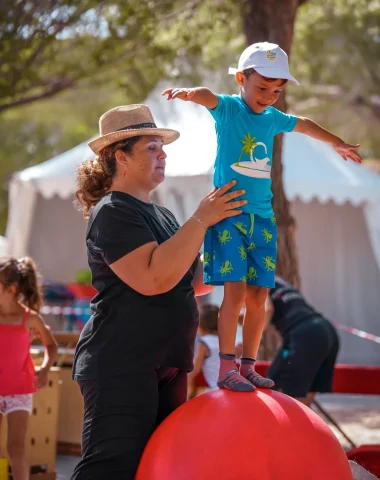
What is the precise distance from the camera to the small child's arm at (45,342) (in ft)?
18.7

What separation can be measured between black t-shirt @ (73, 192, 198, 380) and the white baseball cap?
34.5 inches

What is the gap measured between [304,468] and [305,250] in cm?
1272

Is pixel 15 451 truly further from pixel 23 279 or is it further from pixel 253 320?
pixel 253 320

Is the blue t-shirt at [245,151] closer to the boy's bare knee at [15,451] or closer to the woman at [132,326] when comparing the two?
the woman at [132,326]

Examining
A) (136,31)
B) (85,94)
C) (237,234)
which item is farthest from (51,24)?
(85,94)

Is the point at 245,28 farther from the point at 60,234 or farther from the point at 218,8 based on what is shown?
the point at 60,234

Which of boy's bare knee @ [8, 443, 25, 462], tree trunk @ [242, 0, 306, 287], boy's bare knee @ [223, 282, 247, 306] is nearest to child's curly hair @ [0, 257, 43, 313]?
boy's bare knee @ [8, 443, 25, 462]

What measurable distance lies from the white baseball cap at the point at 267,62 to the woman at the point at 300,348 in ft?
12.4

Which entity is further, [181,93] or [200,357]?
[200,357]

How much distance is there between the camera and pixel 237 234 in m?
3.77

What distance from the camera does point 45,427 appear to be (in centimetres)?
649

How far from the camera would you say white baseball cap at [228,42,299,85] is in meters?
3.87

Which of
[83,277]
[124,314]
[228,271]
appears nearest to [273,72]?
[228,271]

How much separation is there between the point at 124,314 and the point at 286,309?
14.2 ft
